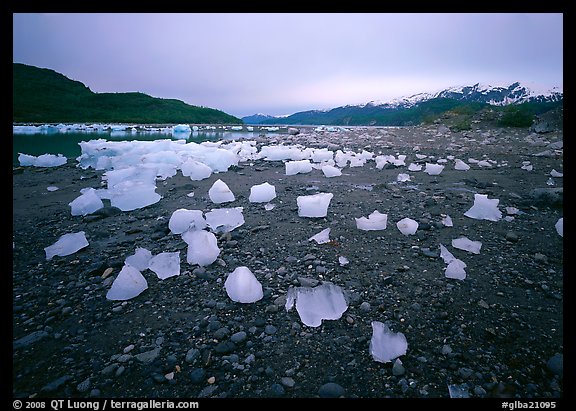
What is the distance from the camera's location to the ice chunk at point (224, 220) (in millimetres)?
2693

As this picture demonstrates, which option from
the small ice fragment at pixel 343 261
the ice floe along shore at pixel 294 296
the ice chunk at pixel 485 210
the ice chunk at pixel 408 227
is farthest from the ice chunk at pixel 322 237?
the ice chunk at pixel 485 210

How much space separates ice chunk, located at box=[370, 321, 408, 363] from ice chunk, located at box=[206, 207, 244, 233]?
165 centimetres

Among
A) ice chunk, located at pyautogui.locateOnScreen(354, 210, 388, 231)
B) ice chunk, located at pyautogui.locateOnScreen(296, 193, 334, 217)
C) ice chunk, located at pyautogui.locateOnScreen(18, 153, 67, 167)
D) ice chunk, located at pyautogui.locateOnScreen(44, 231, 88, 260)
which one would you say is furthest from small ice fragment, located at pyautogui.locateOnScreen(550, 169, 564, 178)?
ice chunk, located at pyautogui.locateOnScreen(18, 153, 67, 167)

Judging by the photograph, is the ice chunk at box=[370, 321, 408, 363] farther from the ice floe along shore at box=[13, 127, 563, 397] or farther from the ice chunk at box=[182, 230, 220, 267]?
the ice chunk at box=[182, 230, 220, 267]

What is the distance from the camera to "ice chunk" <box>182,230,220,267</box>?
6.98 feet

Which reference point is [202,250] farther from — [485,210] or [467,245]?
[485,210]

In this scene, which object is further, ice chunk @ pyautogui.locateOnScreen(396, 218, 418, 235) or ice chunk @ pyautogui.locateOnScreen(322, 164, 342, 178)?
ice chunk @ pyautogui.locateOnScreen(322, 164, 342, 178)

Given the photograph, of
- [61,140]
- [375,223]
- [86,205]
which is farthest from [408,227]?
[61,140]

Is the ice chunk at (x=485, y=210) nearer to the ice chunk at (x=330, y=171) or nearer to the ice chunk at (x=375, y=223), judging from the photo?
the ice chunk at (x=375, y=223)

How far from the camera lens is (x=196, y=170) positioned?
4926mm

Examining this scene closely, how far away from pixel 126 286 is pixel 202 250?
1.79ft

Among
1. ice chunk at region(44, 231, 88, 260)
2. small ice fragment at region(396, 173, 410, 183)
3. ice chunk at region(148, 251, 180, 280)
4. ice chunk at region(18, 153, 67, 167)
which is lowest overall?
ice chunk at region(148, 251, 180, 280)
